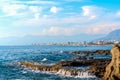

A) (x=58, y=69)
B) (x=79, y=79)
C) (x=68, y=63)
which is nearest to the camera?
(x=79, y=79)

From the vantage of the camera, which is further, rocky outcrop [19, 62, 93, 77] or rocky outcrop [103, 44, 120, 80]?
rocky outcrop [19, 62, 93, 77]

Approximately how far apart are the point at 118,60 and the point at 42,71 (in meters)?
22.8

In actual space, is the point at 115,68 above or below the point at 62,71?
above

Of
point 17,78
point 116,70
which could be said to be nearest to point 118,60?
point 116,70

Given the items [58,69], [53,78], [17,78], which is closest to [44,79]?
[53,78]

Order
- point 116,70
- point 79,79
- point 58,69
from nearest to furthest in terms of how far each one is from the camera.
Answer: point 116,70, point 79,79, point 58,69

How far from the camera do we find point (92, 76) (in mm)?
53375

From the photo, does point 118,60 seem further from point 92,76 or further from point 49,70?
point 49,70

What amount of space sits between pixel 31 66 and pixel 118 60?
31686 mm

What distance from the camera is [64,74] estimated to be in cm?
5769

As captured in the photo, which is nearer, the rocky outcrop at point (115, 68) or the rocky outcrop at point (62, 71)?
the rocky outcrop at point (115, 68)

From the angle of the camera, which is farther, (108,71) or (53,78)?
(53,78)

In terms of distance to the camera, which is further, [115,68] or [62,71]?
[62,71]

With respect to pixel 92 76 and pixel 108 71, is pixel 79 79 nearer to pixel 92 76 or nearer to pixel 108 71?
pixel 92 76
